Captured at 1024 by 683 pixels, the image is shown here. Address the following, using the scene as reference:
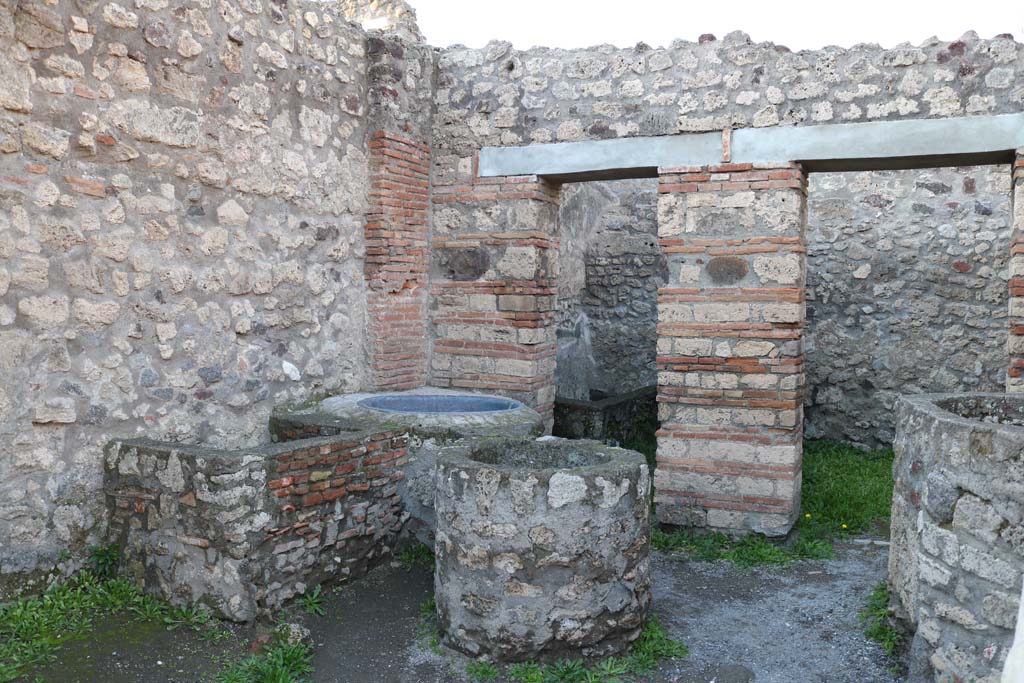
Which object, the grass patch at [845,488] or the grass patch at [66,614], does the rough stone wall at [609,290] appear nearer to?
the grass patch at [845,488]

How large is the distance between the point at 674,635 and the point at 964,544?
4.89 feet

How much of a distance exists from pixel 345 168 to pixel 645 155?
2.03 meters

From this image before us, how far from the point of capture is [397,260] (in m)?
6.17

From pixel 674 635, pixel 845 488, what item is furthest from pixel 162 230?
pixel 845 488

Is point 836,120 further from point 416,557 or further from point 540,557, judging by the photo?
point 416,557

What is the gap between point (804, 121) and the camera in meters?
5.41

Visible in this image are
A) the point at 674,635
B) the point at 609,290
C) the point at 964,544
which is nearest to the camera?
the point at 964,544

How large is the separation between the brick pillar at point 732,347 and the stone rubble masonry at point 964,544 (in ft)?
5.91

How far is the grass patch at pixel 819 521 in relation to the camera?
5285 millimetres

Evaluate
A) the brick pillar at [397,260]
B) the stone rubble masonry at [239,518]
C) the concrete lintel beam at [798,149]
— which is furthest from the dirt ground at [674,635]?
the concrete lintel beam at [798,149]

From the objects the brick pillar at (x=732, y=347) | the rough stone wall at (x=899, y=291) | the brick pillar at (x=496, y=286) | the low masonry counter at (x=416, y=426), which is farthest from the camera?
the rough stone wall at (x=899, y=291)

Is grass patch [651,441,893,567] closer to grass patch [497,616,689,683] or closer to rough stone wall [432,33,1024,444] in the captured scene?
rough stone wall [432,33,1024,444]

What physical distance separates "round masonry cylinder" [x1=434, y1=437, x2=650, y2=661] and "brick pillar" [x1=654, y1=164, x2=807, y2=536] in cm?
194

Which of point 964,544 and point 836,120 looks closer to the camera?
point 964,544
